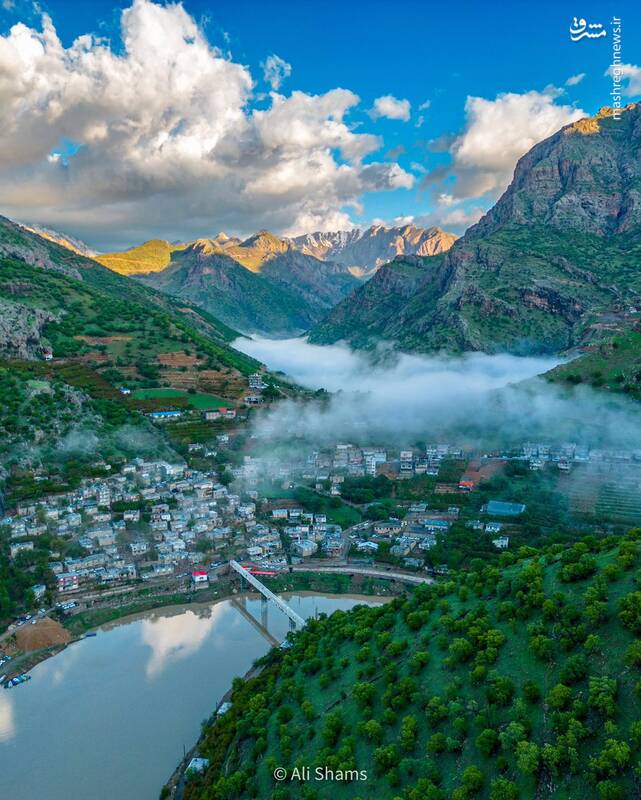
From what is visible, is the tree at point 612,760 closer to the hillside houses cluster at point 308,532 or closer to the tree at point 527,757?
the tree at point 527,757

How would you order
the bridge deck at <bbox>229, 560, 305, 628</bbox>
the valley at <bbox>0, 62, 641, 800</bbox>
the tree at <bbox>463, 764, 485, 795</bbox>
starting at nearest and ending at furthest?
1. the tree at <bbox>463, 764, 485, 795</bbox>
2. the valley at <bbox>0, 62, 641, 800</bbox>
3. the bridge deck at <bbox>229, 560, 305, 628</bbox>

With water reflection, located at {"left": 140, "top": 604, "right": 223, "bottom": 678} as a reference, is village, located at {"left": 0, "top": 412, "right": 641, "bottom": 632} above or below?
above

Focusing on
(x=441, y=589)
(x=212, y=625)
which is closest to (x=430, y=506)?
(x=212, y=625)

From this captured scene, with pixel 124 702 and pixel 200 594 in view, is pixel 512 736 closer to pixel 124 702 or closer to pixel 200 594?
pixel 124 702

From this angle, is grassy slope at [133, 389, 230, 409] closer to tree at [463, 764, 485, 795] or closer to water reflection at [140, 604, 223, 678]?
water reflection at [140, 604, 223, 678]

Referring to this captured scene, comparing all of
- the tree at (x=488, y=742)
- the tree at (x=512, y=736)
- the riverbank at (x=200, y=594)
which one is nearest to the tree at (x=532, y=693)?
the tree at (x=512, y=736)

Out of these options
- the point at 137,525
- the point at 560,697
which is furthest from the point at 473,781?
the point at 137,525

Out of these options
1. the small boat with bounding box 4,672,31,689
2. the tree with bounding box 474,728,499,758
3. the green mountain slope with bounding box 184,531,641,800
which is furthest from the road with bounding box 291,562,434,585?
the tree with bounding box 474,728,499,758
